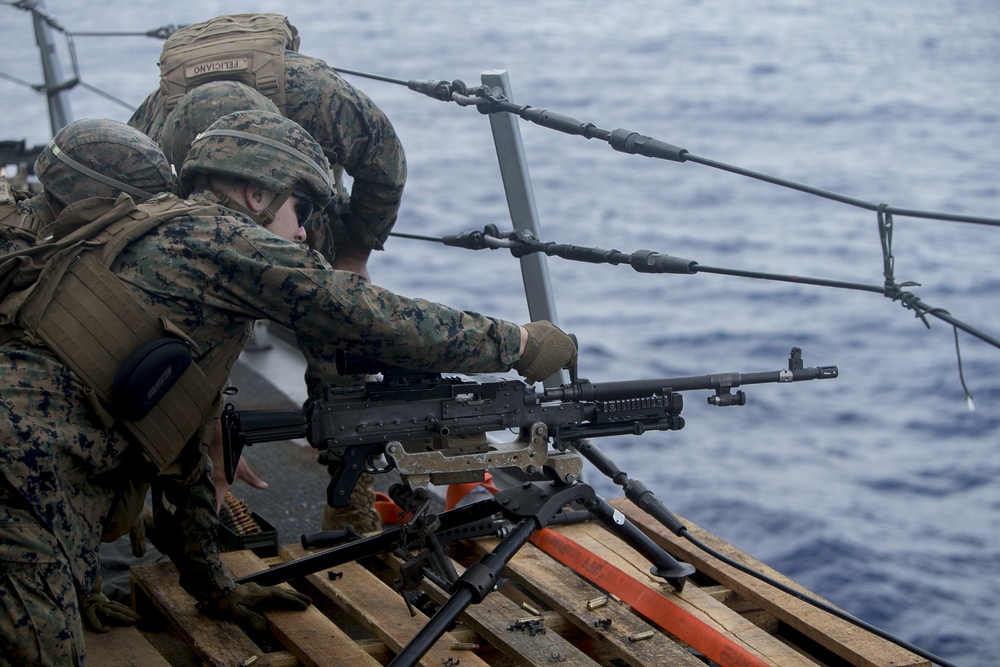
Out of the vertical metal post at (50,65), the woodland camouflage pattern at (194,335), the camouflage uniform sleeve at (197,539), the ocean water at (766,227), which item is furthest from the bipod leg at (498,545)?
the vertical metal post at (50,65)

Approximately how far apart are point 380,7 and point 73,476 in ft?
70.2

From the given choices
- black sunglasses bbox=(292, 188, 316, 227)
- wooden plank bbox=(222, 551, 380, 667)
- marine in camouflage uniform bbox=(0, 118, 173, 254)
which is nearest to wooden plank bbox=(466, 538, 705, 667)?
wooden plank bbox=(222, 551, 380, 667)

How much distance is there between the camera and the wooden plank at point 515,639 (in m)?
3.67

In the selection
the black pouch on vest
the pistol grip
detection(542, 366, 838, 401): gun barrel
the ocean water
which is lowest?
the ocean water

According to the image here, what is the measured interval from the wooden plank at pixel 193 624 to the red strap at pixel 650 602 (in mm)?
→ 1085

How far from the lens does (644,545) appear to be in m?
3.95

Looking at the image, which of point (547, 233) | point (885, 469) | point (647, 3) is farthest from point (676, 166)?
point (885, 469)

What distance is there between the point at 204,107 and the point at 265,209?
1006mm

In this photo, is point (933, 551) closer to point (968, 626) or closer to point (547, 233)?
point (968, 626)

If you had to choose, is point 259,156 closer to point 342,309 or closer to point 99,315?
point 342,309

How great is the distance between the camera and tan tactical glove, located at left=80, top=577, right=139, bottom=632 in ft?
12.9

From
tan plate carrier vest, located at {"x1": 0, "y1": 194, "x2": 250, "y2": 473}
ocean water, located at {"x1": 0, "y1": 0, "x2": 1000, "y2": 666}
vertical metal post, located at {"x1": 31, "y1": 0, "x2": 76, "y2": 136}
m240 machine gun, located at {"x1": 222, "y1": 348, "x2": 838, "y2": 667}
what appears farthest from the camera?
ocean water, located at {"x1": 0, "y1": 0, "x2": 1000, "y2": 666}

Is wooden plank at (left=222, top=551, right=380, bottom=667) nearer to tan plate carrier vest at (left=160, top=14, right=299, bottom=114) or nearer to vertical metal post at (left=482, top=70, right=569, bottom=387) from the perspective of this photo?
vertical metal post at (left=482, top=70, right=569, bottom=387)

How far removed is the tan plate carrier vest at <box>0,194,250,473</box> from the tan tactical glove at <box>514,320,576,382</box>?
886mm
